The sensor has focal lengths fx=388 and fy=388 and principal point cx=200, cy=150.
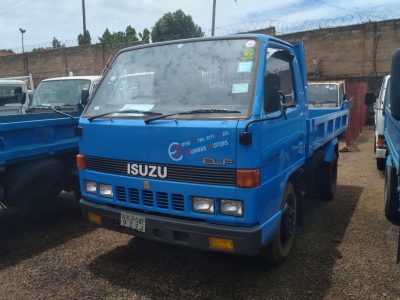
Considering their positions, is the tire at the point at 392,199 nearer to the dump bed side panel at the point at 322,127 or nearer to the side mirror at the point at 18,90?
the dump bed side panel at the point at 322,127

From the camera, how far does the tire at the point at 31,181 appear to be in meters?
4.36

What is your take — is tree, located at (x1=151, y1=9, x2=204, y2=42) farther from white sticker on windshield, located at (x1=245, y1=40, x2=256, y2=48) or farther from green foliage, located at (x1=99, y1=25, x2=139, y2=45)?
white sticker on windshield, located at (x1=245, y1=40, x2=256, y2=48)

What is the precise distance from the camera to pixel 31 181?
4.51m

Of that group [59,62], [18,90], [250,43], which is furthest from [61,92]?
[59,62]

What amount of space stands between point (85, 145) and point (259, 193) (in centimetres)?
174

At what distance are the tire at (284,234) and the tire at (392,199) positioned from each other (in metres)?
1.60

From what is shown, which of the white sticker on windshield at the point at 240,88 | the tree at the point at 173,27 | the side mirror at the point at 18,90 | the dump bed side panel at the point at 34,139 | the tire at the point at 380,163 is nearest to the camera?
the white sticker on windshield at the point at 240,88

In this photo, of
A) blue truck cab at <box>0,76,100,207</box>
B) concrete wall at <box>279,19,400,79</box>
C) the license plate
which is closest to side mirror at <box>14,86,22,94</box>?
blue truck cab at <box>0,76,100,207</box>

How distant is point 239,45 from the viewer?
346 cm

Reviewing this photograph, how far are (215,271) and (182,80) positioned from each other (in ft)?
6.00

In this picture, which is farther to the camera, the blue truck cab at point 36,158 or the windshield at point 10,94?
the windshield at point 10,94

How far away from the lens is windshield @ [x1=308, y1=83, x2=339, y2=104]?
1100cm

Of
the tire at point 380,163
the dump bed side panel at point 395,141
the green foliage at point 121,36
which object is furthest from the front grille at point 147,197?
the green foliage at point 121,36

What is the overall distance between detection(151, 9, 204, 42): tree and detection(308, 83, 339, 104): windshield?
75.2 ft
